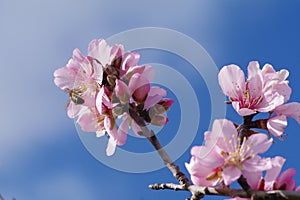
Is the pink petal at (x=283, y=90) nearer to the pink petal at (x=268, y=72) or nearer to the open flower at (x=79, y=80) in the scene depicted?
the pink petal at (x=268, y=72)

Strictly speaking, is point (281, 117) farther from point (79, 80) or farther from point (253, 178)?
point (79, 80)

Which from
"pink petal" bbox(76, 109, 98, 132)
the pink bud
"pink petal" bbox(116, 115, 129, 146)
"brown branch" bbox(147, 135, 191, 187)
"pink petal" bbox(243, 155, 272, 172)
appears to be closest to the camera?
"pink petal" bbox(243, 155, 272, 172)

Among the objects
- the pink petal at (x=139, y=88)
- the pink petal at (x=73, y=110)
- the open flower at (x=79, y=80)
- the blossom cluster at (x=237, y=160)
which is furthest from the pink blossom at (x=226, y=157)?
the pink petal at (x=73, y=110)

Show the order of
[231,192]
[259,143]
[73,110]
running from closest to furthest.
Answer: [231,192]
[259,143]
[73,110]

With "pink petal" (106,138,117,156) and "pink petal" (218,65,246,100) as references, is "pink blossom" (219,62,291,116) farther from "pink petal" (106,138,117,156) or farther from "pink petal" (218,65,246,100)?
"pink petal" (106,138,117,156)

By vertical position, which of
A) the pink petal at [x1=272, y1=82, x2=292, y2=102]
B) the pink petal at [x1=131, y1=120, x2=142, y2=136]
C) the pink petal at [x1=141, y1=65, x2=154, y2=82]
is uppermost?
the pink petal at [x1=141, y1=65, x2=154, y2=82]

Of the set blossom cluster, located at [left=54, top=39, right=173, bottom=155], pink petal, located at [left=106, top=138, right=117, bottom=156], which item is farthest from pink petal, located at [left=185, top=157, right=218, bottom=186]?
pink petal, located at [left=106, top=138, right=117, bottom=156]

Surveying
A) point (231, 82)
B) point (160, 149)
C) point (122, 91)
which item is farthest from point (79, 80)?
point (231, 82)
